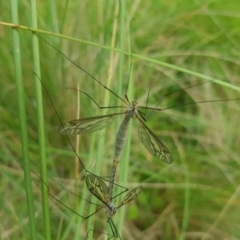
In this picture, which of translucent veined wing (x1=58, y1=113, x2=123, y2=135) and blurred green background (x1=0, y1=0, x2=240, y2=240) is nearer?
translucent veined wing (x1=58, y1=113, x2=123, y2=135)

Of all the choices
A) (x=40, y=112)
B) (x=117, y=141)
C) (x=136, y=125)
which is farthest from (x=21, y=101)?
(x=136, y=125)

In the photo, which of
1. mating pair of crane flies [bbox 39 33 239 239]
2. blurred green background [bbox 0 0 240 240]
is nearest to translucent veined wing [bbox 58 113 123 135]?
mating pair of crane flies [bbox 39 33 239 239]

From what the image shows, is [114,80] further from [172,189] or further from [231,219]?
[231,219]

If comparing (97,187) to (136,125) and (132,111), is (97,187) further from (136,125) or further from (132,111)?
(136,125)

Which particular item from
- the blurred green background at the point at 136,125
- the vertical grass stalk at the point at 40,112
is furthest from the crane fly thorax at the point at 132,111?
the blurred green background at the point at 136,125

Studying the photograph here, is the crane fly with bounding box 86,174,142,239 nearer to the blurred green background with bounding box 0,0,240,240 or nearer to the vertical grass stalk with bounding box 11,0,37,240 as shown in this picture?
the vertical grass stalk with bounding box 11,0,37,240
